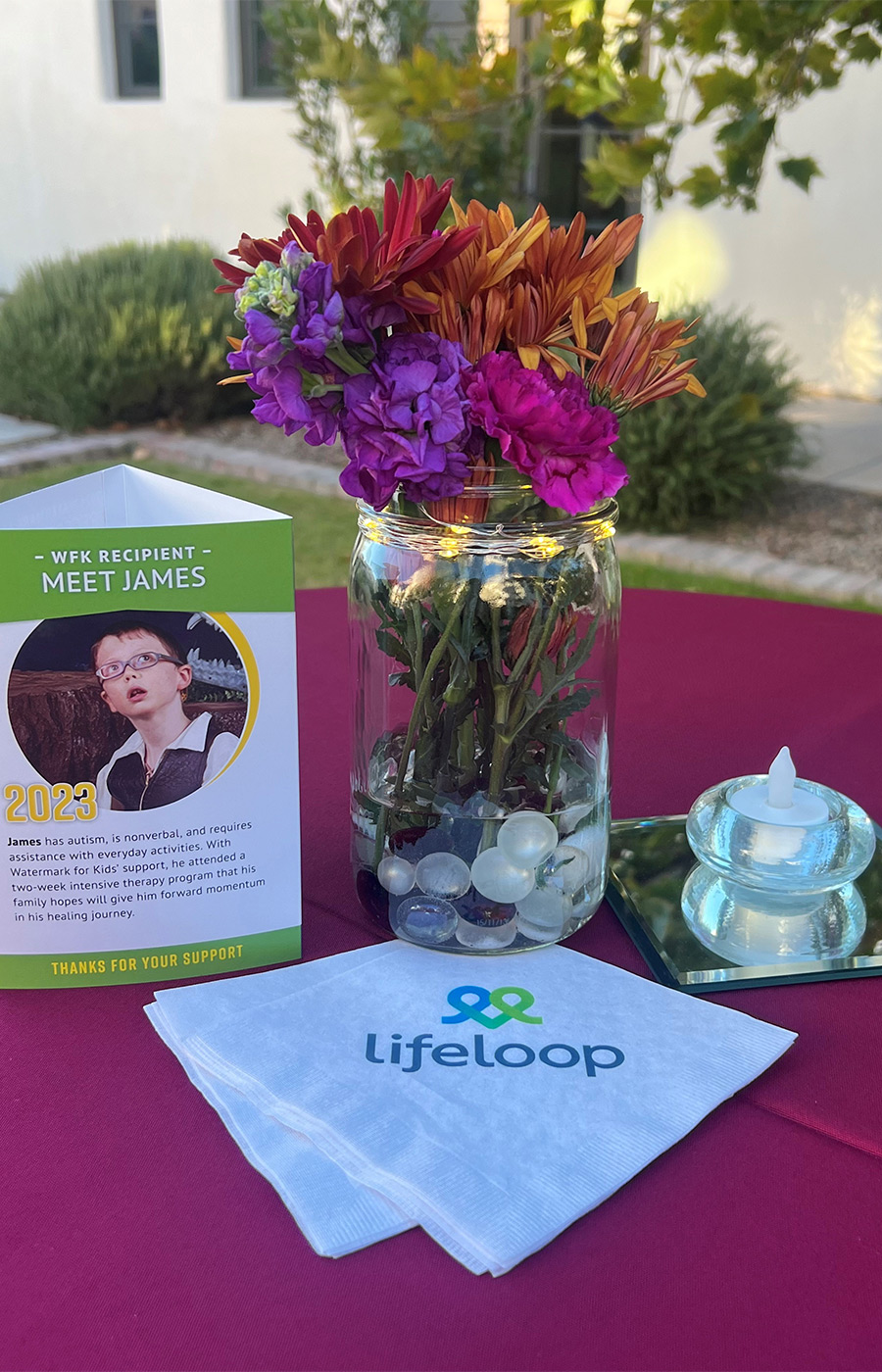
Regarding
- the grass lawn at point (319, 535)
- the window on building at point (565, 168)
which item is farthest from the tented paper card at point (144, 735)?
the window on building at point (565, 168)

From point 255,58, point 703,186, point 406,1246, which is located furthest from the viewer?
point 255,58

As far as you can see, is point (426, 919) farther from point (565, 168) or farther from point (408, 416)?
point (565, 168)

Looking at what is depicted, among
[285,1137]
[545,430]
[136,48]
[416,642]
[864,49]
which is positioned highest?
[136,48]

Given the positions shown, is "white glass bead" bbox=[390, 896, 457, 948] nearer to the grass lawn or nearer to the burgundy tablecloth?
the burgundy tablecloth

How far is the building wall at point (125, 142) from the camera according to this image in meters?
7.50

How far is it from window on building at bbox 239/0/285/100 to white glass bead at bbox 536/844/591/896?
7.59 metres

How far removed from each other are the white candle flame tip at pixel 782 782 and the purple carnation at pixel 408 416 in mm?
312

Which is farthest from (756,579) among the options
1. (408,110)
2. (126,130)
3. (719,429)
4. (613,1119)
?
(126,130)

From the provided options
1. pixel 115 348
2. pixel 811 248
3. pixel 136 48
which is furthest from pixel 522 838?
pixel 136 48

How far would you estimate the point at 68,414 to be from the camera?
570 cm

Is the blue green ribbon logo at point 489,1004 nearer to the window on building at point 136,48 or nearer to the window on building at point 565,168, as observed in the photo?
the window on building at point 565,168

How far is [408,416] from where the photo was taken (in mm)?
665

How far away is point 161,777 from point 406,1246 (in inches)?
12.6

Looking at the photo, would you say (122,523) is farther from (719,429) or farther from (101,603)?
(719,429)
